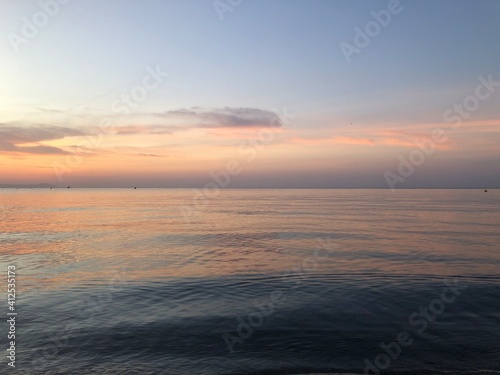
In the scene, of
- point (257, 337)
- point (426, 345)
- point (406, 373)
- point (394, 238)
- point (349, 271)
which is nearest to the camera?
point (406, 373)

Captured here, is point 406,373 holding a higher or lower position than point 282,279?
lower

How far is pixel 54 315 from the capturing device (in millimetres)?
20266

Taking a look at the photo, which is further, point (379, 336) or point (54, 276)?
point (54, 276)

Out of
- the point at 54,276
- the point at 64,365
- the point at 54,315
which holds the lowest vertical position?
the point at 64,365

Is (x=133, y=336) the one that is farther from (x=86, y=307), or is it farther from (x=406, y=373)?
(x=406, y=373)

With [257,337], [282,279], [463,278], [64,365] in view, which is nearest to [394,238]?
[463,278]

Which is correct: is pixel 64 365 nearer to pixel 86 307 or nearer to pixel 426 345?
pixel 86 307

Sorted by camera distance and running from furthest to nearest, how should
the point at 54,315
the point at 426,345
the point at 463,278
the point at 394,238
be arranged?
the point at 394,238, the point at 463,278, the point at 54,315, the point at 426,345

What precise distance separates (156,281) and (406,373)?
772 inches

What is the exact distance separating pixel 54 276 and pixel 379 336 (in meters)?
25.3

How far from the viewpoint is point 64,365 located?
14.3 meters

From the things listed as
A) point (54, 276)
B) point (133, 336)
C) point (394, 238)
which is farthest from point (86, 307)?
point (394, 238)

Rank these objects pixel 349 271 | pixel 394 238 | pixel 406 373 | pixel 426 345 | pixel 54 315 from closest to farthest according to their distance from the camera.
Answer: pixel 406 373 → pixel 426 345 → pixel 54 315 → pixel 349 271 → pixel 394 238

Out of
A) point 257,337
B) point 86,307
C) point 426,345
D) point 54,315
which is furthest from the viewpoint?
point 86,307
